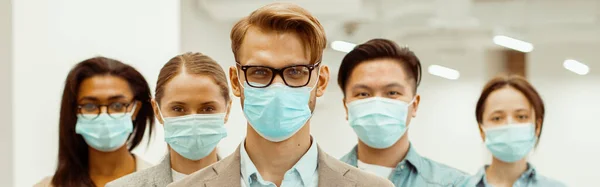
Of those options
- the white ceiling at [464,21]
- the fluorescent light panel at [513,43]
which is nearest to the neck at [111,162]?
the white ceiling at [464,21]

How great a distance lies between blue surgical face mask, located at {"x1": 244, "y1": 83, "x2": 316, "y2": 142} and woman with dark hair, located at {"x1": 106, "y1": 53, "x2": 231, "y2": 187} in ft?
2.23

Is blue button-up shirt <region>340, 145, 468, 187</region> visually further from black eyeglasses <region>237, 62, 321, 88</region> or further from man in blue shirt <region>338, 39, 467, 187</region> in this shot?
black eyeglasses <region>237, 62, 321, 88</region>

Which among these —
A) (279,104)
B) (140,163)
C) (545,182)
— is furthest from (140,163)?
(545,182)

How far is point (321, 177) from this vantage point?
2.44 metres

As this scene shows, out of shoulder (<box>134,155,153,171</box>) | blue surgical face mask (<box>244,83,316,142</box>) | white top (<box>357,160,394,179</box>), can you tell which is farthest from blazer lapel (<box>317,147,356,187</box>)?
shoulder (<box>134,155,153,171</box>)

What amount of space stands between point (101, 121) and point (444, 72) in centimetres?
540

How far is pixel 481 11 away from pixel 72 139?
521 cm

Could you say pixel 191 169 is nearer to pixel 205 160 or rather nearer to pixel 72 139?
pixel 205 160

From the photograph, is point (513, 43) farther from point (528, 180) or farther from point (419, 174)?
point (419, 174)

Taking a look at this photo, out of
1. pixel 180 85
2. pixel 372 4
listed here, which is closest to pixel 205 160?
pixel 180 85

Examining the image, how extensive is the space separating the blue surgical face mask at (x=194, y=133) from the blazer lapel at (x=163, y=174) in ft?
0.22

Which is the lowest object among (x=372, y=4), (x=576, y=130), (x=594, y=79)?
(x=576, y=130)

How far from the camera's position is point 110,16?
4121 millimetres

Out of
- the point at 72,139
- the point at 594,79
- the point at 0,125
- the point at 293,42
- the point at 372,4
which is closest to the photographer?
the point at 293,42
